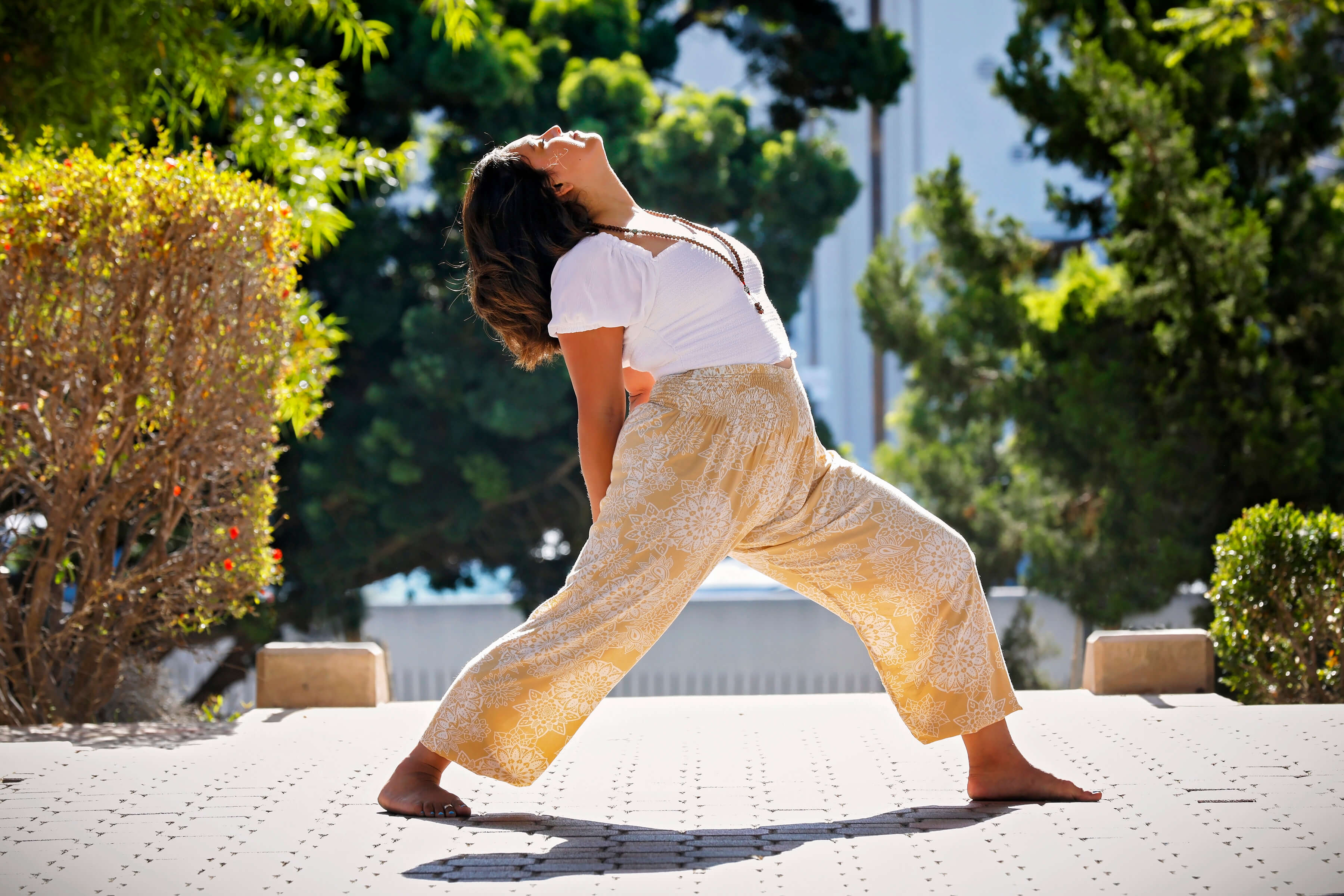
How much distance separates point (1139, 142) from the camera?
743 centimetres

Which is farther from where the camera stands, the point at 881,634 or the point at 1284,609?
the point at 1284,609

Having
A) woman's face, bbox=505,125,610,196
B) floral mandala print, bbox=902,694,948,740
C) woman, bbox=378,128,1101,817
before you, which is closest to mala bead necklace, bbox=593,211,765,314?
woman, bbox=378,128,1101,817

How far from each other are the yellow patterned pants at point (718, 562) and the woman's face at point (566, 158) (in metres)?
0.49

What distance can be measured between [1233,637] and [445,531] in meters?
7.65

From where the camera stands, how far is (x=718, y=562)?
2.79 m

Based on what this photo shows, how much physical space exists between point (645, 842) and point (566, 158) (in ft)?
4.88

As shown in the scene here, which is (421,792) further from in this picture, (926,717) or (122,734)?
(122,734)

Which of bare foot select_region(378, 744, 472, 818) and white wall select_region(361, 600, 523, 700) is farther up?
bare foot select_region(378, 744, 472, 818)

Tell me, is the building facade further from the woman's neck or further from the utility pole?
the woman's neck

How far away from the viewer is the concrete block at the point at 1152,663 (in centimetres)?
435

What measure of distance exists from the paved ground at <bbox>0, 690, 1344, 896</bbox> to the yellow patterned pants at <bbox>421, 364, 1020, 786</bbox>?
0.23 metres

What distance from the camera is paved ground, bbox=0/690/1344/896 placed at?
2283 millimetres

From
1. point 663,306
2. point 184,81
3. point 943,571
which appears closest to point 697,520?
point 663,306

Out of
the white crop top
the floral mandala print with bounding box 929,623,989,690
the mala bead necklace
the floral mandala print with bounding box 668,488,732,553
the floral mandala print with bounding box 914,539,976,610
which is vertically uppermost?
the mala bead necklace
